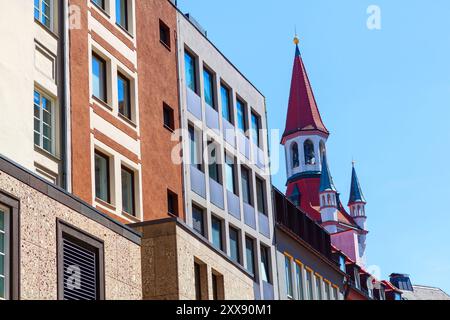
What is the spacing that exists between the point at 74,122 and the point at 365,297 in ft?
123

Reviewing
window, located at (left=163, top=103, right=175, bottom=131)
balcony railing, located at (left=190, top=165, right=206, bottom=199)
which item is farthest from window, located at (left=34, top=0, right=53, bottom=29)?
balcony railing, located at (left=190, top=165, right=206, bottom=199)

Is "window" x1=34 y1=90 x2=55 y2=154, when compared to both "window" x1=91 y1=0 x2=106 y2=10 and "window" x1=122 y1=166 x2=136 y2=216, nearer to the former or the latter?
"window" x1=122 y1=166 x2=136 y2=216

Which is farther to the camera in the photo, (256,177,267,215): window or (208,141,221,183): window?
(256,177,267,215): window

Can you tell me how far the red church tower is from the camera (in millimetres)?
179875

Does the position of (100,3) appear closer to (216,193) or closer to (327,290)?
(216,193)

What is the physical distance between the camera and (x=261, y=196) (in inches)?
1953

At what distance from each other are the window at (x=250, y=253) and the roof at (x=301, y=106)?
436 feet

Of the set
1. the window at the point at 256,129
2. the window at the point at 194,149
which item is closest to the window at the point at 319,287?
the window at the point at 256,129

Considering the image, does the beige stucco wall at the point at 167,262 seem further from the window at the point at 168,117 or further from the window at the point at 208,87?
the window at the point at 208,87

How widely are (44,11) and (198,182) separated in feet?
36.8

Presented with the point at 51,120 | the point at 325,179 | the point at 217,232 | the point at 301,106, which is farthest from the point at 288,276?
the point at 325,179

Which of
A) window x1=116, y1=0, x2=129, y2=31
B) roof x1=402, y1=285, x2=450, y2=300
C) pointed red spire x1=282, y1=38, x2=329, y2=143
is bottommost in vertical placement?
Result: window x1=116, y1=0, x2=129, y2=31

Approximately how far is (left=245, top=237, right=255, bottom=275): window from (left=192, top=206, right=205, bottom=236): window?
15.4ft
